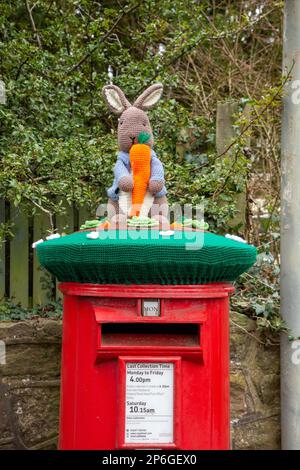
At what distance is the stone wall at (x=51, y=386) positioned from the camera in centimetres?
293

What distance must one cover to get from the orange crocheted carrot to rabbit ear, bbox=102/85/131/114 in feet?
0.71

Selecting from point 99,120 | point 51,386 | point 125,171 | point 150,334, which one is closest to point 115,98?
point 125,171

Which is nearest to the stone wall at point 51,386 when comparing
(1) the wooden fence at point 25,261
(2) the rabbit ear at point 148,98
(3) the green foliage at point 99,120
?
(3) the green foliage at point 99,120

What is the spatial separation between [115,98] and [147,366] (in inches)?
44.4

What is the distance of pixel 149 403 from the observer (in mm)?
1994

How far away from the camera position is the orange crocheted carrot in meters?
2.35

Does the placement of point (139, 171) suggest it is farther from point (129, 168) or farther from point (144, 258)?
point (144, 258)

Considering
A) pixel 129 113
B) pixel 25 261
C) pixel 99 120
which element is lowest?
pixel 25 261

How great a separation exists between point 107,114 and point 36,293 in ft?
4.62

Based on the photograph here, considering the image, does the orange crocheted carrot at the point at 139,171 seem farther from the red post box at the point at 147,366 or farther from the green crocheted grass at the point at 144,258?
the red post box at the point at 147,366

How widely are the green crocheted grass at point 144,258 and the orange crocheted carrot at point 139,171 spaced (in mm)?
296

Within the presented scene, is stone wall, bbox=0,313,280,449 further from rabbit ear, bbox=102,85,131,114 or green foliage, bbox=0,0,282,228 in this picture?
rabbit ear, bbox=102,85,131,114

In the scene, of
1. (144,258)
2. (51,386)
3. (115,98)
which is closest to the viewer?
(144,258)
